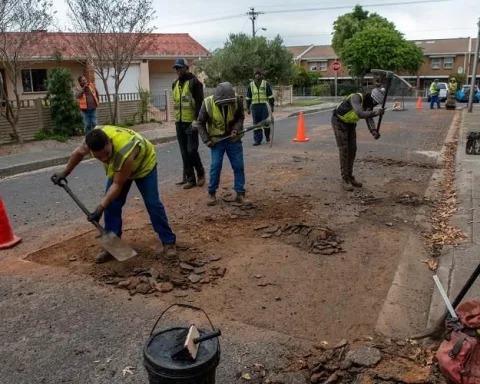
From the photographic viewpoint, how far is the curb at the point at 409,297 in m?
3.54

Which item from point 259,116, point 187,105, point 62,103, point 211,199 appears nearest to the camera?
point 211,199

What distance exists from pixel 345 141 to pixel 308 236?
Result: 249 centimetres

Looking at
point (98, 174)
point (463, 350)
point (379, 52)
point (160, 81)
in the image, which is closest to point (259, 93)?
point (98, 174)

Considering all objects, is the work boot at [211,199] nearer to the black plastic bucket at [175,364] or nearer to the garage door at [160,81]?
the black plastic bucket at [175,364]

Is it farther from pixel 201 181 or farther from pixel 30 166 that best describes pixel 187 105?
pixel 30 166

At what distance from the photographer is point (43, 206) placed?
6859mm

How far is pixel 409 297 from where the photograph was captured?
4.03 meters

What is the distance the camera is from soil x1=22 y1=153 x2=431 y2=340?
3812 millimetres

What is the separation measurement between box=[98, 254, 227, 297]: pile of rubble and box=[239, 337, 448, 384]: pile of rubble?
1.27 metres

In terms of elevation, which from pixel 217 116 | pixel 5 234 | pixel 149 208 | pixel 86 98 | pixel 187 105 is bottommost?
pixel 5 234

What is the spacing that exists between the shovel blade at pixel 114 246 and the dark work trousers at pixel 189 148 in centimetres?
310

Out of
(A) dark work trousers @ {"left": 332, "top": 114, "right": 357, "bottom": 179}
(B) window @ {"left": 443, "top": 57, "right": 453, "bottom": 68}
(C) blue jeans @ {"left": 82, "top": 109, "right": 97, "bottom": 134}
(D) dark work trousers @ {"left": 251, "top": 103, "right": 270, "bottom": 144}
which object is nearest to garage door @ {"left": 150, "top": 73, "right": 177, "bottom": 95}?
(C) blue jeans @ {"left": 82, "top": 109, "right": 97, "bottom": 134}

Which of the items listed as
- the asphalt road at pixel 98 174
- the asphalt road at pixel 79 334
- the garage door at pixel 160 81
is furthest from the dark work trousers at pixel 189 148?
the garage door at pixel 160 81

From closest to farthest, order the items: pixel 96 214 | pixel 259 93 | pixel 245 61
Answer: pixel 96 214, pixel 259 93, pixel 245 61
